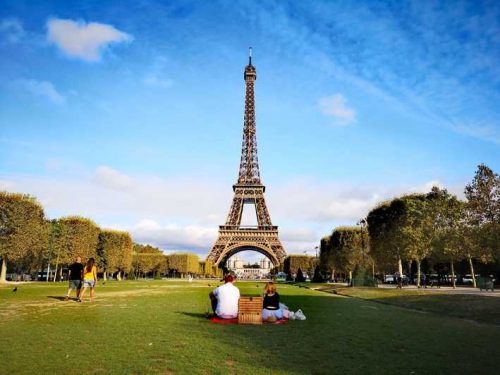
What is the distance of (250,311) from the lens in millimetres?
13461

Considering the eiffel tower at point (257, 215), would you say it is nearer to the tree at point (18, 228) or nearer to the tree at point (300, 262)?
the tree at point (300, 262)

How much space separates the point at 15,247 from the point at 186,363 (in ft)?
159

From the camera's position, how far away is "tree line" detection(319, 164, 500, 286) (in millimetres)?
30812

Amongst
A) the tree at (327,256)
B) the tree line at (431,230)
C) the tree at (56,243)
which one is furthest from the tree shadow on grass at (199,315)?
the tree at (327,256)

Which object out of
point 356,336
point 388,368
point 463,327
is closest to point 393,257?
point 463,327

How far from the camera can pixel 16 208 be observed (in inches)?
1959

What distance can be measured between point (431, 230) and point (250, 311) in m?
36.5

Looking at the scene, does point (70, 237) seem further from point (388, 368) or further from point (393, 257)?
point (388, 368)

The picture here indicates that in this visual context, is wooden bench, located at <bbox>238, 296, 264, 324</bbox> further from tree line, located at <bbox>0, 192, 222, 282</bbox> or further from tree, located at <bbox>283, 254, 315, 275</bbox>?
tree, located at <bbox>283, 254, 315, 275</bbox>

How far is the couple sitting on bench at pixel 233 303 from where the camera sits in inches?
544

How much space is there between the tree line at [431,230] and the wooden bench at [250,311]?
2073 centimetres

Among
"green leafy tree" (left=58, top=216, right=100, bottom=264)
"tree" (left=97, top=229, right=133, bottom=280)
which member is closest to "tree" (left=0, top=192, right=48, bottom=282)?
"green leafy tree" (left=58, top=216, right=100, bottom=264)

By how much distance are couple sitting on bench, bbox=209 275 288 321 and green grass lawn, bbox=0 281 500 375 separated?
72 cm

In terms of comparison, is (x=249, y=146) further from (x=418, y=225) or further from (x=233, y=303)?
(x=233, y=303)
